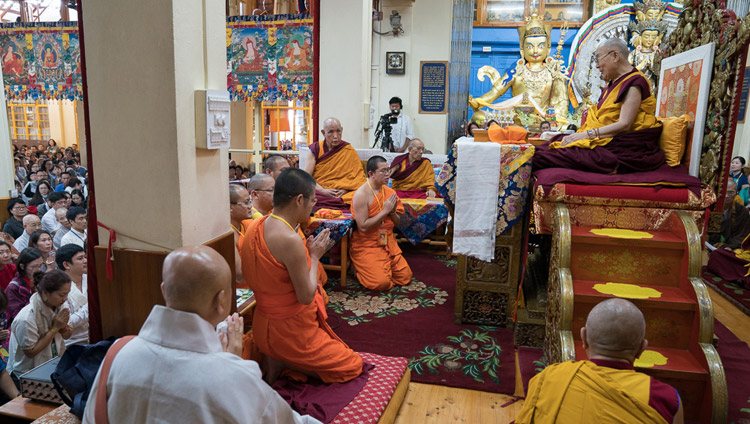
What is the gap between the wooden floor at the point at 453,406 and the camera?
2.83m

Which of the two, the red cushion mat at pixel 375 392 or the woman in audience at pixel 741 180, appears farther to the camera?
the woman in audience at pixel 741 180

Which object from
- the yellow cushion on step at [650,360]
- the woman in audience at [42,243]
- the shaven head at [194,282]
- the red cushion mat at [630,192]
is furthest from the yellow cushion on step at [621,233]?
the woman in audience at [42,243]

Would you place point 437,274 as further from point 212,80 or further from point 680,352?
point 212,80

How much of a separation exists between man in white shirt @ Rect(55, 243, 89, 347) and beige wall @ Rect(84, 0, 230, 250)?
1004 mm

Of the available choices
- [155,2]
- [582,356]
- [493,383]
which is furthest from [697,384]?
[155,2]

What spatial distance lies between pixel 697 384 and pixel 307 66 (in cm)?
623

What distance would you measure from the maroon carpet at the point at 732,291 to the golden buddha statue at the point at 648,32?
5.97 meters

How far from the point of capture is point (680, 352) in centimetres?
280

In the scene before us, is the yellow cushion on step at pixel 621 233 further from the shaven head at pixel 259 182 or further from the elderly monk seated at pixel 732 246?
the elderly monk seated at pixel 732 246

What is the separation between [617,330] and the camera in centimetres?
176

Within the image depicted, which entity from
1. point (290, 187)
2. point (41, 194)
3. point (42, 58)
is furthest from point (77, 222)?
point (42, 58)

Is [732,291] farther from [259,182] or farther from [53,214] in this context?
[53,214]

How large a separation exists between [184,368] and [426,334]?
2.86m

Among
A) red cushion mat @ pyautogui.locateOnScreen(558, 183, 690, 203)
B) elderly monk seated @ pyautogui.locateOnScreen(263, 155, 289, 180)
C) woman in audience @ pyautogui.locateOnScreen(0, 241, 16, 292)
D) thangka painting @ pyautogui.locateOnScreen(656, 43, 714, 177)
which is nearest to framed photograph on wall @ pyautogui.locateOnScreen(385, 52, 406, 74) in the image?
elderly monk seated @ pyautogui.locateOnScreen(263, 155, 289, 180)
